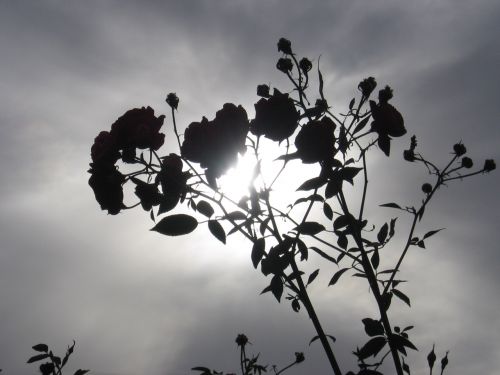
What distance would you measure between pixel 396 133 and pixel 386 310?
3.38ft

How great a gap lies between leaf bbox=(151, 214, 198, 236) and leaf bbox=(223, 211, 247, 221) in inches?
7.1

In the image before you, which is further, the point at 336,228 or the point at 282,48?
the point at 282,48

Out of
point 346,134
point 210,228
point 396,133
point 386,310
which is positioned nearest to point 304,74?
point 346,134

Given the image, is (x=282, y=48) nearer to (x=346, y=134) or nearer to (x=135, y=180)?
(x=346, y=134)

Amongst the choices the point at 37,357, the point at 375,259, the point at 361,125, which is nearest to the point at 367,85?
the point at 361,125

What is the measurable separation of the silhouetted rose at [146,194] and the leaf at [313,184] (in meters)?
0.76

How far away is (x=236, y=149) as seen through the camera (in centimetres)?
203

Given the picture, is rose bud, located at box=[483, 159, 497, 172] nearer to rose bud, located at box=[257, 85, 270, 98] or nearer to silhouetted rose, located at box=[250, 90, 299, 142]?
rose bud, located at box=[257, 85, 270, 98]

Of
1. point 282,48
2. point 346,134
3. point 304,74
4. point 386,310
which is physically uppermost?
point 282,48

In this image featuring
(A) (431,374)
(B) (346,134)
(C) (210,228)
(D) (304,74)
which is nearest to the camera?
(C) (210,228)

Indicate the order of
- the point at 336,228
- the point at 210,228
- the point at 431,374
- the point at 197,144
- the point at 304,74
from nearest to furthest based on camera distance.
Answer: the point at 197,144 < the point at 210,228 < the point at 336,228 < the point at 304,74 < the point at 431,374

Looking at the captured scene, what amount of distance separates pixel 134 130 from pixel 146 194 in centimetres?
32

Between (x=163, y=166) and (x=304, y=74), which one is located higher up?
(x=304, y=74)

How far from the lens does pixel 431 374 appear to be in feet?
10.6
